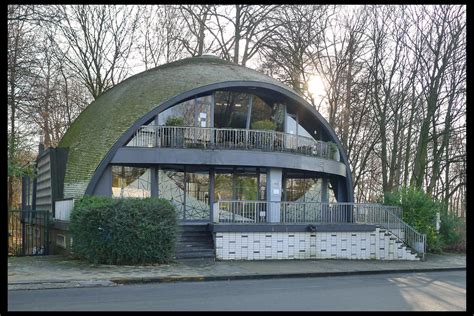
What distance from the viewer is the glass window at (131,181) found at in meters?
20.9

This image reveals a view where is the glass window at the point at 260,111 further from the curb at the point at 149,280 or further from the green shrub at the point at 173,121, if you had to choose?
the curb at the point at 149,280

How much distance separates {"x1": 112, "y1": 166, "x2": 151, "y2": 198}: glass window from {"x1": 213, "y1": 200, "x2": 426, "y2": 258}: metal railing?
3.32m

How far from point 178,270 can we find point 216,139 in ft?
25.1

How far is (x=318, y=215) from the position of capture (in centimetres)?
2078

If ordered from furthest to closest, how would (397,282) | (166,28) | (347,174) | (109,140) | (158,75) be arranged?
1. (166,28)
2. (347,174)
3. (158,75)
4. (109,140)
5. (397,282)

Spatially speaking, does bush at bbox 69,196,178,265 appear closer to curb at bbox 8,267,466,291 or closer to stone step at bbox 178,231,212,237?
curb at bbox 8,267,466,291

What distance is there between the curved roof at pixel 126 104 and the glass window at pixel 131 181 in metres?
1.17

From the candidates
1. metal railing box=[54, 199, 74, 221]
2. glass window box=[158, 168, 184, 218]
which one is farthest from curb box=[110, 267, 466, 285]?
glass window box=[158, 168, 184, 218]

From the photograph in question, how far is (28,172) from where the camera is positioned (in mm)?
15438

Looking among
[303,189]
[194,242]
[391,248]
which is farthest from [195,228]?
[391,248]

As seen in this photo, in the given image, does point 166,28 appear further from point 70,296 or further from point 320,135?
point 70,296

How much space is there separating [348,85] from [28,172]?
2268 cm

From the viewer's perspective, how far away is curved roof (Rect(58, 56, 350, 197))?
20562mm

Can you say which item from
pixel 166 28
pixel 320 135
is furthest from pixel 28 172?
pixel 166 28
